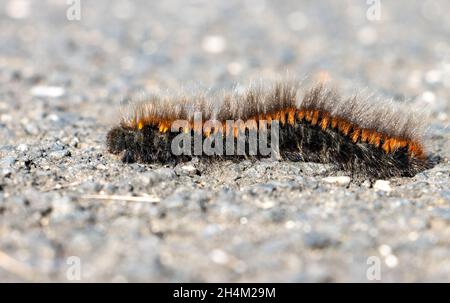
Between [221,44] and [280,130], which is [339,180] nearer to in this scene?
[280,130]

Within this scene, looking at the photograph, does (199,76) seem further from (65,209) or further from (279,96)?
(65,209)

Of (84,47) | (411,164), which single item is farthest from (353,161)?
(84,47)

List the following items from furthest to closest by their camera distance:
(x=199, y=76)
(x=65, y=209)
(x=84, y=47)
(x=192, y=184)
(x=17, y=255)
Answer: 1. (x=84, y=47)
2. (x=199, y=76)
3. (x=192, y=184)
4. (x=65, y=209)
5. (x=17, y=255)

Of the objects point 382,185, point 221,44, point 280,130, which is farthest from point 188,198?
point 221,44

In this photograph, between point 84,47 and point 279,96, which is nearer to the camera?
point 279,96

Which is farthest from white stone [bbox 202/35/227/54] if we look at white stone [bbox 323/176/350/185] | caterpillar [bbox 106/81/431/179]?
white stone [bbox 323/176/350/185]

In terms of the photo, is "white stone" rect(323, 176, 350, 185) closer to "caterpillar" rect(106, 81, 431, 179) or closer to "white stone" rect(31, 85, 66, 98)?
"caterpillar" rect(106, 81, 431, 179)
